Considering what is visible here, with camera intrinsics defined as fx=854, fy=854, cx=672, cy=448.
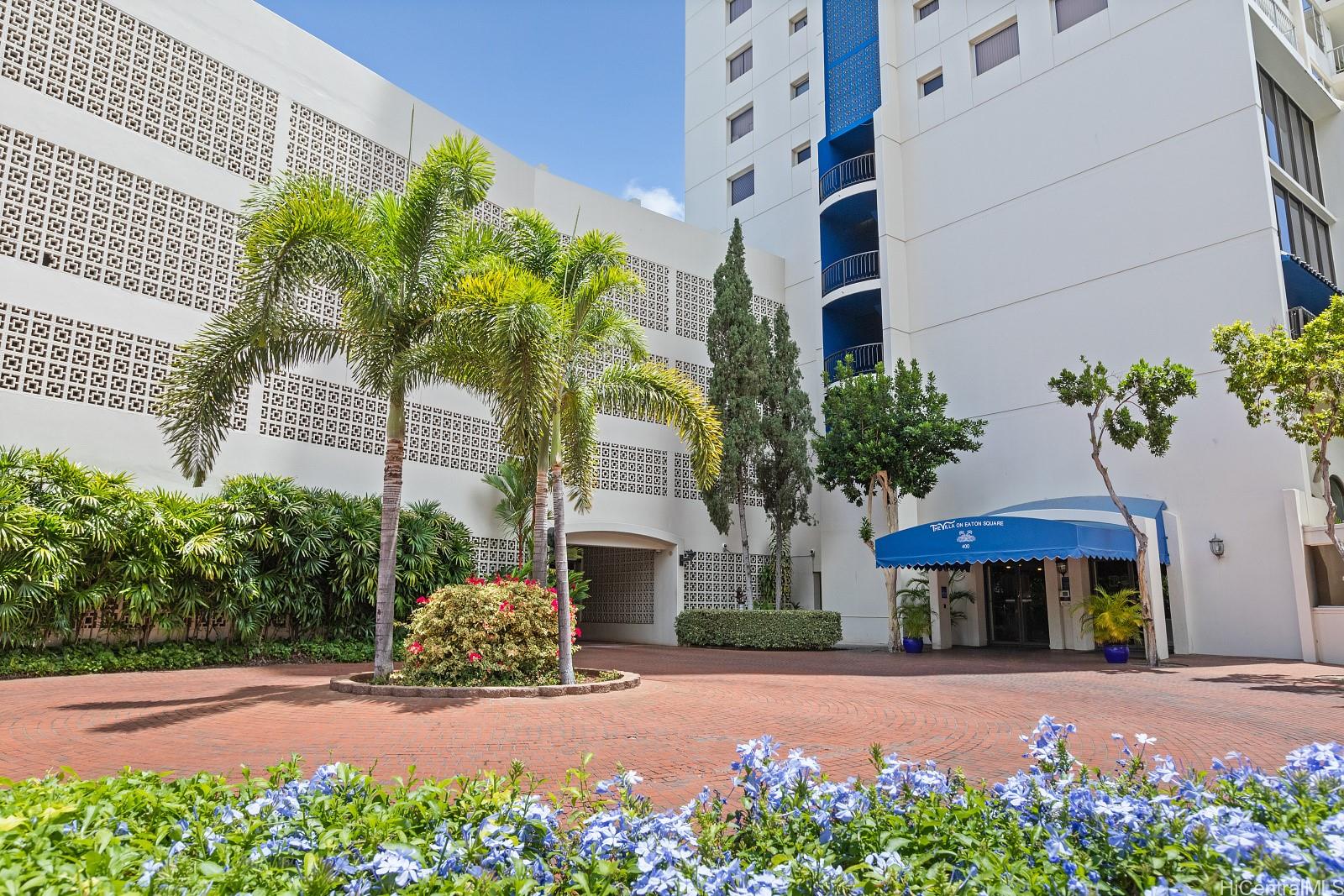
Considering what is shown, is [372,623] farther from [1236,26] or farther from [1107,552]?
[1236,26]

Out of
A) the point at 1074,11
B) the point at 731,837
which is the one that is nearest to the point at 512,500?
the point at 731,837

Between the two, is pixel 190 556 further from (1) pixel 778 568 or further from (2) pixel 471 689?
(1) pixel 778 568

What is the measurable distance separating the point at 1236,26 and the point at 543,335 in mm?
17219

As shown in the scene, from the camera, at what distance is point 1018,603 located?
21.2 metres

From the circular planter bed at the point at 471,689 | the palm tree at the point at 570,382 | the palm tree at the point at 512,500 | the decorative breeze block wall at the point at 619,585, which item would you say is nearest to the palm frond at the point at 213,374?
the palm tree at the point at 570,382

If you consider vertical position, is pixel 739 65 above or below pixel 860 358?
above

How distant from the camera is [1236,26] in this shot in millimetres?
17938

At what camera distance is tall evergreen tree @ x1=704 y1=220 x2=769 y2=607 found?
71.7 ft

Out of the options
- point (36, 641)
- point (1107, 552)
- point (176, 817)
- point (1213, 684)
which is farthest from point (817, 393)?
point (176, 817)

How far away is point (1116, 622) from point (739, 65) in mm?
22812

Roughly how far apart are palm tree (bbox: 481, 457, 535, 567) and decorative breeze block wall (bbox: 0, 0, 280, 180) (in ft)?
24.6

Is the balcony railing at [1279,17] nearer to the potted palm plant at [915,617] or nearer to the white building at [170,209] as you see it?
the potted palm plant at [915,617]

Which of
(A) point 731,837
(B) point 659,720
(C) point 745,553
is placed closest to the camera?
(A) point 731,837

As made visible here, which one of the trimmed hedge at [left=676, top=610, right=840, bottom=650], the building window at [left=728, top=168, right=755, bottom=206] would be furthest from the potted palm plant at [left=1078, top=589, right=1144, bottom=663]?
the building window at [left=728, top=168, right=755, bottom=206]
